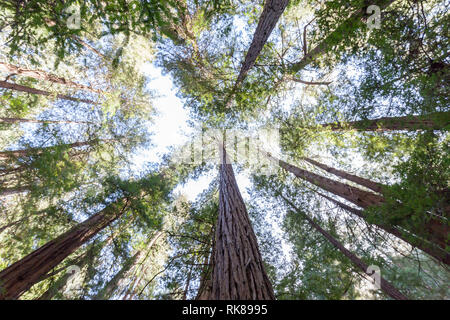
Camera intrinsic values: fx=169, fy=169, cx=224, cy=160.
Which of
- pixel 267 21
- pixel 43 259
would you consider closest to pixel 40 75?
pixel 43 259

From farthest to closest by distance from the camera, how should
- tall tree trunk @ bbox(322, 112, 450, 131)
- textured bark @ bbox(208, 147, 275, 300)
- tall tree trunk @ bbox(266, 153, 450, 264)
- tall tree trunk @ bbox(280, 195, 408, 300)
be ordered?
tall tree trunk @ bbox(280, 195, 408, 300) → tall tree trunk @ bbox(322, 112, 450, 131) → tall tree trunk @ bbox(266, 153, 450, 264) → textured bark @ bbox(208, 147, 275, 300)

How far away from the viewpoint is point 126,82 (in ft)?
26.1

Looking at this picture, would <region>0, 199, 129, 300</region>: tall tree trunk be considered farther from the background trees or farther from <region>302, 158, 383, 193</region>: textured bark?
<region>302, 158, 383, 193</region>: textured bark

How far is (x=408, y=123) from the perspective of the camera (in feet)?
12.6

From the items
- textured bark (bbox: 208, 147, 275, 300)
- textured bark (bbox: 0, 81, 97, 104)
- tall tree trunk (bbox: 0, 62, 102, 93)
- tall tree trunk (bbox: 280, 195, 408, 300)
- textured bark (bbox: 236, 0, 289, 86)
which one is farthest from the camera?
textured bark (bbox: 0, 81, 97, 104)

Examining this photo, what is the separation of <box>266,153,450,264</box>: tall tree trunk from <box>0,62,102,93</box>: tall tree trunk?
10059 millimetres

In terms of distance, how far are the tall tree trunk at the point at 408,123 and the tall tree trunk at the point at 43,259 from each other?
742 centimetres

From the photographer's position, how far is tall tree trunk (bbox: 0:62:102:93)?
528cm

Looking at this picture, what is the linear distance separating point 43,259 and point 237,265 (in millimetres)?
4148

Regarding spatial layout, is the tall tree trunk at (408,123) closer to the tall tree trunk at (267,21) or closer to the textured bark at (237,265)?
the tall tree trunk at (267,21)

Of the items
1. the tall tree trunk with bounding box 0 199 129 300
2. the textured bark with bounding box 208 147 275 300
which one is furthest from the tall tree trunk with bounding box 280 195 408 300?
the tall tree trunk with bounding box 0 199 129 300

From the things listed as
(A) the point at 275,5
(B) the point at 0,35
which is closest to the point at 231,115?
(A) the point at 275,5

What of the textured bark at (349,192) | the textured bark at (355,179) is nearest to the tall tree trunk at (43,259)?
the textured bark at (349,192)
